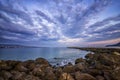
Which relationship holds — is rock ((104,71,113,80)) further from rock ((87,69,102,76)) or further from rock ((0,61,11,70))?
rock ((0,61,11,70))

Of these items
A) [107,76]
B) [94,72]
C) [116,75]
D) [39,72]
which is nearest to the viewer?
Answer: [116,75]

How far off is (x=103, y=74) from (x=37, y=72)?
212 inches

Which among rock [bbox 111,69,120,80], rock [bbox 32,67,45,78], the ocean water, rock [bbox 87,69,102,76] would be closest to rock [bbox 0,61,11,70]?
rock [bbox 32,67,45,78]

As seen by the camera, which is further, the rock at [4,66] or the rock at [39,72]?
the rock at [4,66]

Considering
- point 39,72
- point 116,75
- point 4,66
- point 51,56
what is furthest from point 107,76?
point 51,56

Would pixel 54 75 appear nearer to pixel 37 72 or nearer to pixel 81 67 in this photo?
pixel 37 72

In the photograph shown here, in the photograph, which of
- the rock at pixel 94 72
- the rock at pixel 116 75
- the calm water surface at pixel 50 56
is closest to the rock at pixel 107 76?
the rock at pixel 116 75

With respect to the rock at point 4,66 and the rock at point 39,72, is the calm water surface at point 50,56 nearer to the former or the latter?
the rock at point 4,66

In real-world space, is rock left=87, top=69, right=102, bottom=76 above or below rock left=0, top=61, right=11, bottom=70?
below

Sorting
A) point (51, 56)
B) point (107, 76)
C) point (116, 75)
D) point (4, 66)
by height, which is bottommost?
point (107, 76)

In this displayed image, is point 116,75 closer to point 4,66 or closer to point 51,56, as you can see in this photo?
point 4,66

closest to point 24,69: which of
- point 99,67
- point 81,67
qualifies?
point 81,67

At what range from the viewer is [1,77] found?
1280 cm

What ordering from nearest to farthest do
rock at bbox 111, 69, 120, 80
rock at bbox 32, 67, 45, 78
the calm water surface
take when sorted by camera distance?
rock at bbox 111, 69, 120, 80
rock at bbox 32, 67, 45, 78
the calm water surface
